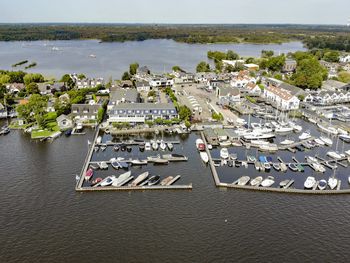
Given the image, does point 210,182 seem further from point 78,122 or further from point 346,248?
point 78,122

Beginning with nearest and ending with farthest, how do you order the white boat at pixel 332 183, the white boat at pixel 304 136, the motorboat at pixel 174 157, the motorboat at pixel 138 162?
the white boat at pixel 332 183 < the motorboat at pixel 138 162 < the motorboat at pixel 174 157 < the white boat at pixel 304 136

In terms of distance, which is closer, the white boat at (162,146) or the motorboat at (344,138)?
the white boat at (162,146)

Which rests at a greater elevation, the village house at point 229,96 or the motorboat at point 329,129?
the village house at point 229,96

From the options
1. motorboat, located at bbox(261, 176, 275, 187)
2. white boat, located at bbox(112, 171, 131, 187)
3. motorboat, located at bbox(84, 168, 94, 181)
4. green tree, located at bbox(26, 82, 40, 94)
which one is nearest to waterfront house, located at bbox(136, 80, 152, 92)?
green tree, located at bbox(26, 82, 40, 94)

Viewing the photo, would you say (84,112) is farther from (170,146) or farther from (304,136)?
(304,136)

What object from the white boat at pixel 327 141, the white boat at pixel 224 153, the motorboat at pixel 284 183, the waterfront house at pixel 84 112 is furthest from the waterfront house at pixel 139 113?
the motorboat at pixel 284 183

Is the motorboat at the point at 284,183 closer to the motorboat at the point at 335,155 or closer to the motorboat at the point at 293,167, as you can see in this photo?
the motorboat at the point at 293,167

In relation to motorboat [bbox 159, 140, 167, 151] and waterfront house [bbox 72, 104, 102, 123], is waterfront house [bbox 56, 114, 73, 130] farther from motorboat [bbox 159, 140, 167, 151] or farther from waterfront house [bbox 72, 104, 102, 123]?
motorboat [bbox 159, 140, 167, 151]
